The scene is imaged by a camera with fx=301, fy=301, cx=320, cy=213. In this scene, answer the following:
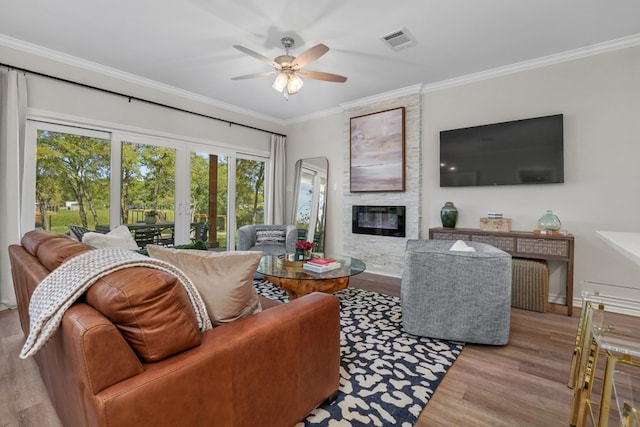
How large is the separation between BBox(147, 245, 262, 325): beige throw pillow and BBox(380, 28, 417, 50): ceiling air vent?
2614 millimetres

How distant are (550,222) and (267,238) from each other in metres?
3.39

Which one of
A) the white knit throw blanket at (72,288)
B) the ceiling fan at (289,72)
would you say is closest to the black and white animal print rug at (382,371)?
the white knit throw blanket at (72,288)

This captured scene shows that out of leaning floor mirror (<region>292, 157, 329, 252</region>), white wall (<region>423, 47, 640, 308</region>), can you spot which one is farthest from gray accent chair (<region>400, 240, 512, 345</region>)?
leaning floor mirror (<region>292, 157, 329, 252</region>)

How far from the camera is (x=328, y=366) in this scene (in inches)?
59.1

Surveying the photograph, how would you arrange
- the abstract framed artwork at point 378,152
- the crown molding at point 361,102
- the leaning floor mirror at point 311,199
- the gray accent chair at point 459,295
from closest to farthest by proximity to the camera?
1. the gray accent chair at point 459,295
2. the crown molding at point 361,102
3. the abstract framed artwork at point 378,152
4. the leaning floor mirror at point 311,199

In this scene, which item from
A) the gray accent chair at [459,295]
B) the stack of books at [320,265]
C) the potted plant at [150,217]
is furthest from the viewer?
the potted plant at [150,217]

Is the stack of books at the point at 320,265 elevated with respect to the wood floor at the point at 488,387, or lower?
elevated

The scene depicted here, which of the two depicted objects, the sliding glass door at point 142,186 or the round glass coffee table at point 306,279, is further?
the sliding glass door at point 142,186

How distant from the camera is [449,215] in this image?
149 inches

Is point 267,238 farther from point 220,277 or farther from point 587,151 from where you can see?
point 587,151

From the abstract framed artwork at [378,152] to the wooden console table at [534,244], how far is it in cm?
131

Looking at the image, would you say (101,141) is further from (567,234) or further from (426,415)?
(567,234)

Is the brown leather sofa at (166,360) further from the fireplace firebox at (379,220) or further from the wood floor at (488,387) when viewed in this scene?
the fireplace firebox at (379,220)

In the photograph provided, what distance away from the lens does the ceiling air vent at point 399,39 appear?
2.85m
